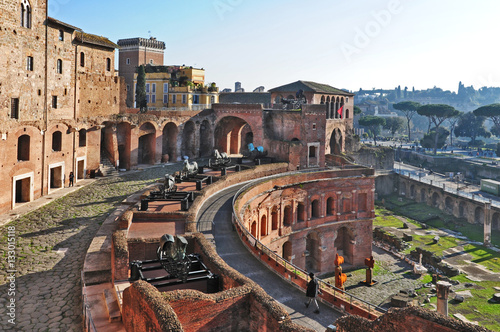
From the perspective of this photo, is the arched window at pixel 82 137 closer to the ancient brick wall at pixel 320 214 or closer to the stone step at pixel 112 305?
the ancient brick wall at pixel 320 214

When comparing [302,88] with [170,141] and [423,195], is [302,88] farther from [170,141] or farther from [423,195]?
[423,195]

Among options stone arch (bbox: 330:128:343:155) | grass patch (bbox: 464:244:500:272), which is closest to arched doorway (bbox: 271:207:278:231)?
grass patch (bbox: 464:244:500:272)

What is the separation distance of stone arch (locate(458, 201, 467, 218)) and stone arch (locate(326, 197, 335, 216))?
24530mm

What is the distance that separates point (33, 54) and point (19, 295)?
16917 mm

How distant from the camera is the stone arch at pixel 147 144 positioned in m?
38.6

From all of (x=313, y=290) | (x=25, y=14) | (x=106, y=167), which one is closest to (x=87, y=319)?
(x=313, y=290)

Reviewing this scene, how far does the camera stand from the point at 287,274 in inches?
594

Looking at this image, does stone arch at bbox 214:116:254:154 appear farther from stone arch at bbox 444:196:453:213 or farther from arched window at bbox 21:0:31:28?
stone arch at bbox 444:196:453:213

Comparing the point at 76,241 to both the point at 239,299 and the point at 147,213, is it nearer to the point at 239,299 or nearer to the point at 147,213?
the point at 147,213

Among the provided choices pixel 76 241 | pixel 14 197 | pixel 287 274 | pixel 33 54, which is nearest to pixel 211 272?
pixel 287 274

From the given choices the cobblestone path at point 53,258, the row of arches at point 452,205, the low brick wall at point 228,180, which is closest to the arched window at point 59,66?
the cobblestone path at point 53,258

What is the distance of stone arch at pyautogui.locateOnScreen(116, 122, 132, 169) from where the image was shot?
36.6m

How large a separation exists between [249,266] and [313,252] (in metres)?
19.8

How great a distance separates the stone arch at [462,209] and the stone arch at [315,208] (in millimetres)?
26251
